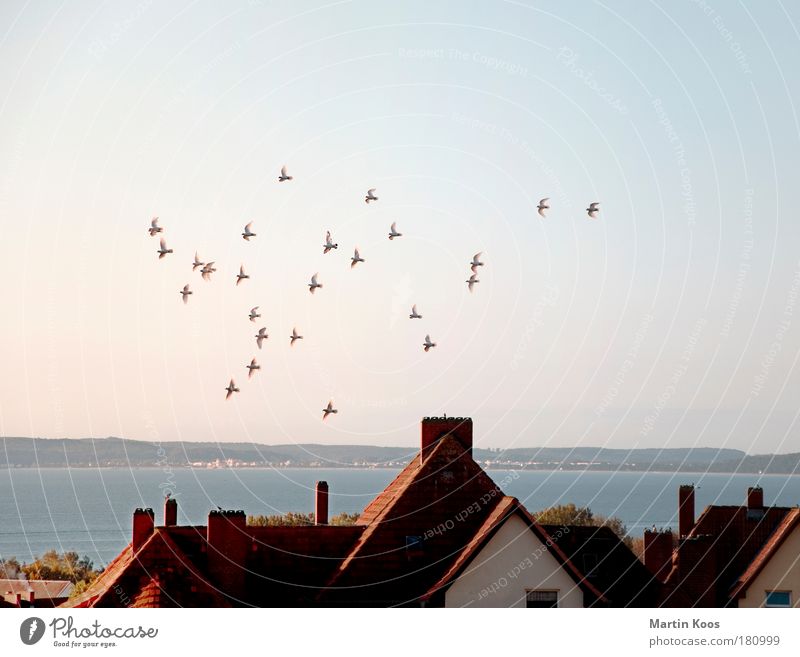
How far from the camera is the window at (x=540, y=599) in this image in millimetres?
39594

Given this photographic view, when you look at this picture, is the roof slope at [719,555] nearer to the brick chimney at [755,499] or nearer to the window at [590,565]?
the brick chimney at [755,499]

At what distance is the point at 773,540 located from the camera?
4422 centimetres

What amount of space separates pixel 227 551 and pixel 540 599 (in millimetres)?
8908

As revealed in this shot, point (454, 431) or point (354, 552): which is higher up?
point (454, 431)

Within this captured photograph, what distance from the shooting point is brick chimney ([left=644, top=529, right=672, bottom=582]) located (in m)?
47.5

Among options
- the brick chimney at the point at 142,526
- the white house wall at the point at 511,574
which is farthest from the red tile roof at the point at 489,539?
the brick chimney at the point at 142,526

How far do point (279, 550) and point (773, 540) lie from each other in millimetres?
15532

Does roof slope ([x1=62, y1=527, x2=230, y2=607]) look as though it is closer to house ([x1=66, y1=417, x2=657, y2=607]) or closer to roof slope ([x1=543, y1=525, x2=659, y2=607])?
house ([x1=66, y1=417, x2=657, y2=607])

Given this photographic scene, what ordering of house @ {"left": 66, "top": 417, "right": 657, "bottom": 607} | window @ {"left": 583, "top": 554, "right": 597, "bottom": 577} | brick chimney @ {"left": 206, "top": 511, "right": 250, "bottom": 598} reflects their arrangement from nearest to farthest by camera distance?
1. house @ {"left": 66, "top": 417, "right": 657, "bottom": 607}
2. brick chimney @ {"left": 206, "top": 511, "right": 250, "bottom": 598}
3. window @ {"left": 583, "top": 554, "right": 597, "bottom": 577}

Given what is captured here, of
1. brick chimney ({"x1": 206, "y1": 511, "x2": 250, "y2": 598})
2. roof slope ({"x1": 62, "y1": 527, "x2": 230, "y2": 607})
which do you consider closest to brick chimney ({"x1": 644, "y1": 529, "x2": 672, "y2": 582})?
brick chimney ({"x1": 206, "y1": 511, "x2": 250, "y2": 598})

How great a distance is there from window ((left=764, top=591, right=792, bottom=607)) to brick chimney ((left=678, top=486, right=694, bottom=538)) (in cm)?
737
